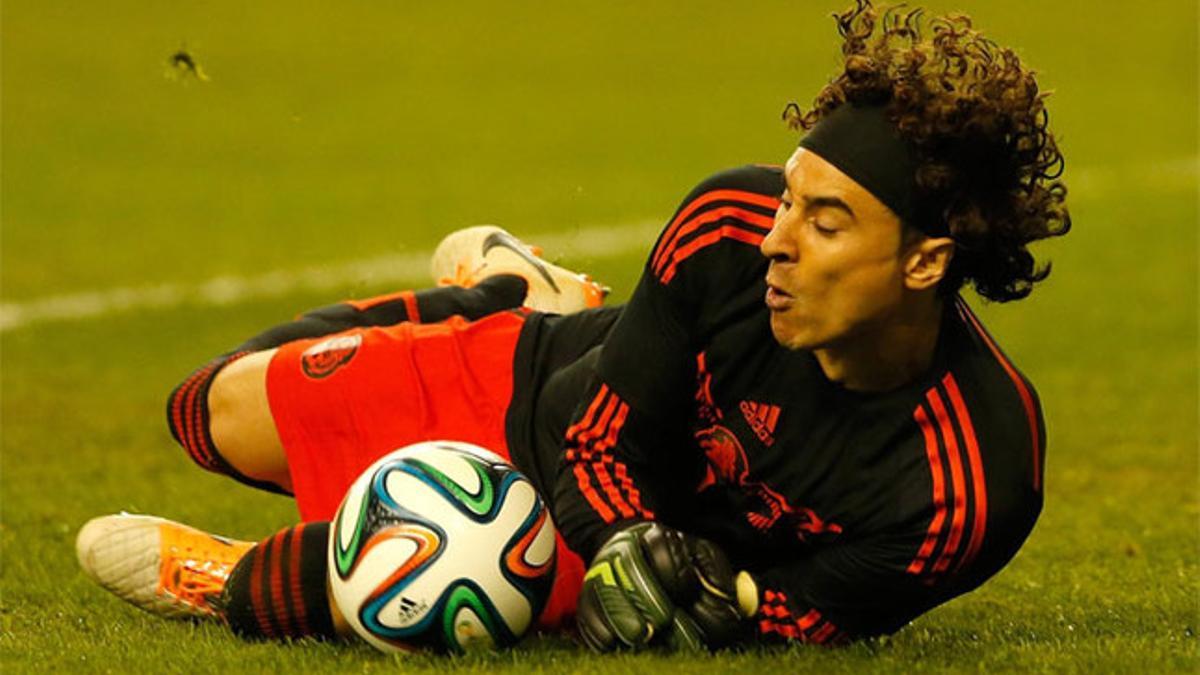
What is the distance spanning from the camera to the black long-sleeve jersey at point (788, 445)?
220 inches

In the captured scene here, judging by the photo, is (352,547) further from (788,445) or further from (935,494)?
(935,494)

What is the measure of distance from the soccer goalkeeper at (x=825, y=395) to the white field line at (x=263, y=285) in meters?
7.33

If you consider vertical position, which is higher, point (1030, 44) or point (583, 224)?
point (1030, 44)

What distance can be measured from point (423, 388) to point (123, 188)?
37.2ft

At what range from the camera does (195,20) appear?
2625 cm

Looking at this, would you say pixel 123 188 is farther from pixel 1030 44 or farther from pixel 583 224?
pixel 1030 44

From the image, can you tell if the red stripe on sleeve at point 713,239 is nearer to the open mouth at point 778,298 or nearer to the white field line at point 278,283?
the open mouth at point 778,298

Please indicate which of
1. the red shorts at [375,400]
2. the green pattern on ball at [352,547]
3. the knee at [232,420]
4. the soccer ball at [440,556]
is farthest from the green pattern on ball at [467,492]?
the knee at [232,420]

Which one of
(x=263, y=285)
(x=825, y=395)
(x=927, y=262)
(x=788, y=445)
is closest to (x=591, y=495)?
(x=788, y=445)

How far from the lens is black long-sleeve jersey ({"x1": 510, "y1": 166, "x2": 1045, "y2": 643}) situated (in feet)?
18.3

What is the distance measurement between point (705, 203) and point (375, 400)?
1519 mm

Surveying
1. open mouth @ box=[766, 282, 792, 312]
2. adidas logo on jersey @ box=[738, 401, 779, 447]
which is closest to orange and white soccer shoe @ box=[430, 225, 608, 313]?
adidas logo on jersey @ box=[738, 401, 779, 447]

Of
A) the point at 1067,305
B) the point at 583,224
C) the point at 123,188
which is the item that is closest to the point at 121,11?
the point at 123,188

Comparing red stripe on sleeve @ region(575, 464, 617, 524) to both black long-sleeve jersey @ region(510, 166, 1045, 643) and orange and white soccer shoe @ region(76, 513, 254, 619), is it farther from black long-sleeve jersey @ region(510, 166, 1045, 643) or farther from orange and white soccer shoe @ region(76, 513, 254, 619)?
orange and white soccer shoe @ region(76, 513, 254, 619)
